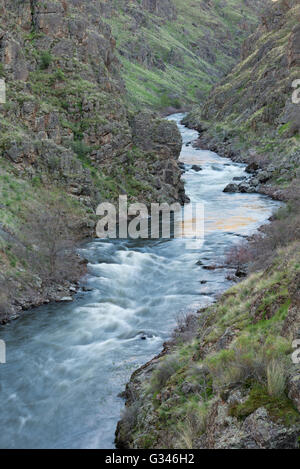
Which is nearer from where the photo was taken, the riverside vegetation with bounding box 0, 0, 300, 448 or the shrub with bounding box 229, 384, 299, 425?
the shrub with bounding box 229, 384, 299, 425

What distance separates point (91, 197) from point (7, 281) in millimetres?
Result: 13718

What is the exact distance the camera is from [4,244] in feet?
63.9

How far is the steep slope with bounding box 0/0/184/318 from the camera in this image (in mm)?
21016

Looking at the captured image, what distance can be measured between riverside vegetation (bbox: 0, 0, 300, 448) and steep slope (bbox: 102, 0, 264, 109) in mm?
24601

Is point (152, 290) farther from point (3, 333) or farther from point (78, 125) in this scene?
point (78, 125)

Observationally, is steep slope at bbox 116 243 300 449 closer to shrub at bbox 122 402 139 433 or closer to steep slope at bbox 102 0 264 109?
shrub at bbox 122 402 139 433

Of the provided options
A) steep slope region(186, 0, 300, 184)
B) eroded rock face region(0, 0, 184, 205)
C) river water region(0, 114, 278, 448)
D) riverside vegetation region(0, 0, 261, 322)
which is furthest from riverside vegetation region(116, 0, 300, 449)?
steep slope region(186, 0, 300, 184)

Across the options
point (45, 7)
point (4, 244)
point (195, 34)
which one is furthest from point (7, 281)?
point (195, 34)

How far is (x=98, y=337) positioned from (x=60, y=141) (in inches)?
770

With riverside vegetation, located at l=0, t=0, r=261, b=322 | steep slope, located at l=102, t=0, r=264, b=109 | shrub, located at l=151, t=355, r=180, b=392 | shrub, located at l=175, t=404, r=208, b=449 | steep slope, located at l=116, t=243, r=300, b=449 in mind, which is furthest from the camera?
steep slope, located at l=102, t=0, r=264, b=109

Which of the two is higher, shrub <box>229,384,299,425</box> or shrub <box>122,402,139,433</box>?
shrub <box>229,384,299,425</box>

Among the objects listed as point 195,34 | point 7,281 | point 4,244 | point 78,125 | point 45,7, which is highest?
point 195,34

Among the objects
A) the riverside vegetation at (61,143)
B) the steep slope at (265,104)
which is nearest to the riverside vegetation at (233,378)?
the riverside vegetation at (61,143)

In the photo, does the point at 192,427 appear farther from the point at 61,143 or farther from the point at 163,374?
the point at 61,143
